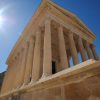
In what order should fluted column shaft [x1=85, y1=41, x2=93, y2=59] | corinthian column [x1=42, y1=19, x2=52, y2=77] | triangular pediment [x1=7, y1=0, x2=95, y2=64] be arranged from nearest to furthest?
corinthian column [x1=42, y1=19, x2=52, y2=77] → triangular pediment [x1=7, y1=0, x2=95, y2=64] → fluted column shaft [x1=85, y1=41, x2=93, y2=59]

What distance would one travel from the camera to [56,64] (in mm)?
17906

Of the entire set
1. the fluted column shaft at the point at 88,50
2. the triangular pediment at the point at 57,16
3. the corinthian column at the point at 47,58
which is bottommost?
the corinthian column at the point at 47,58

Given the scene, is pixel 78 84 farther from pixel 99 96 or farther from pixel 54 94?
pixel 54 94

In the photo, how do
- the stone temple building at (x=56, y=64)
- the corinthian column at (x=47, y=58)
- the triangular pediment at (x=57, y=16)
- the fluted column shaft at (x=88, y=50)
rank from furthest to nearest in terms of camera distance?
the fluted column shaft at (x=88, y=50) < the triangular pediment at (x=57, y=16) < the corinthian column at (x=47, y=58) < the stone temple building at (x=56, y=64)

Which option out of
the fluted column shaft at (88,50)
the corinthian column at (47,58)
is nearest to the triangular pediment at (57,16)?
the fluted column shaft at (88,50)

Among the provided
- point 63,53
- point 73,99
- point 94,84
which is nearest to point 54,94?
point 73,99

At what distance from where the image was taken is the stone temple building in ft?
10.9

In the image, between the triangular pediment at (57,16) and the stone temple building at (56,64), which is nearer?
the stone temple building at (56,64)

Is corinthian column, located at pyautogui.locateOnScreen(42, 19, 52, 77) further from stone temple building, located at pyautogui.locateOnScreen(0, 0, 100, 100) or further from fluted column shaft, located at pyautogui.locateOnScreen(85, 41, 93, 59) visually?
fluted column shaft, located at pyautogui.locateOnScreen(85, 41, 93, 59)

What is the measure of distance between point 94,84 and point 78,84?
22.6 inches

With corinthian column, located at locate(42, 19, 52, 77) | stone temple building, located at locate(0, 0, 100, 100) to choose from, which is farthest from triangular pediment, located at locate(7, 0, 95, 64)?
corinthian column, located at locate(42, 19, 52, 77)

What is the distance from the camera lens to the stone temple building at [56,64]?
331cm

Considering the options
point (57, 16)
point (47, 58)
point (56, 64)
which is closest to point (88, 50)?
point (56, 64)

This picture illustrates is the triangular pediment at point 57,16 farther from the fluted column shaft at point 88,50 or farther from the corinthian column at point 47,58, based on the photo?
the corinthian column at point 47,58
